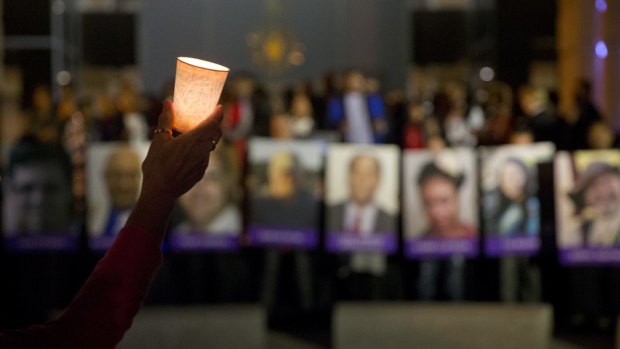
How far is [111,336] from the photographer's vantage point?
1.77 metres

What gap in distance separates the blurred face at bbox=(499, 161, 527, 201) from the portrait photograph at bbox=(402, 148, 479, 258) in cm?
22

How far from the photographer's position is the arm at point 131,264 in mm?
1731

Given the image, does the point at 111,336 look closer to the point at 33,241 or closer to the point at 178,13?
the point at 33,241

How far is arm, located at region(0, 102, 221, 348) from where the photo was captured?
1.73 metres

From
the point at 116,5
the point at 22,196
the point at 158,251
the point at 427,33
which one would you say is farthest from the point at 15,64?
the point at 158,251

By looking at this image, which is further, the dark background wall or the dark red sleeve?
the dark background wall

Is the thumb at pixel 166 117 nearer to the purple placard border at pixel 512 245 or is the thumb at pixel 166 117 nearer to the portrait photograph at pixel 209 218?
the portrait photograph at pixel 209 218

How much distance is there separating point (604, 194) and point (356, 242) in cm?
183

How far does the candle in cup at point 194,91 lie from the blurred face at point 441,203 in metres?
6.43

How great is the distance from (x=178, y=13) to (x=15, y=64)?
3.01 metres

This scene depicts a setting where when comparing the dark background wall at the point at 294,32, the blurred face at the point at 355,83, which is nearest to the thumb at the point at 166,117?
the blurred face at the point at 355,83

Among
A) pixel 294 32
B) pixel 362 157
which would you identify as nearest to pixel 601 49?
pixel 362 157

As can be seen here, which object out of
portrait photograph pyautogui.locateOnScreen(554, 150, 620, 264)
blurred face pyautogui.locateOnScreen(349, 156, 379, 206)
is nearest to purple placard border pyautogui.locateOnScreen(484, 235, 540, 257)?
portrait photograph pyautogui.locateOnScreen(554, 150, 620, 264)

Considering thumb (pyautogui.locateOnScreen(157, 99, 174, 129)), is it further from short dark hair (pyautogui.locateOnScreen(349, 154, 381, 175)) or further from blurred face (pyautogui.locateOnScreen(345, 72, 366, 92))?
blurred face (pyautogui.locateOnScreen(345, 72, 366, 92))
